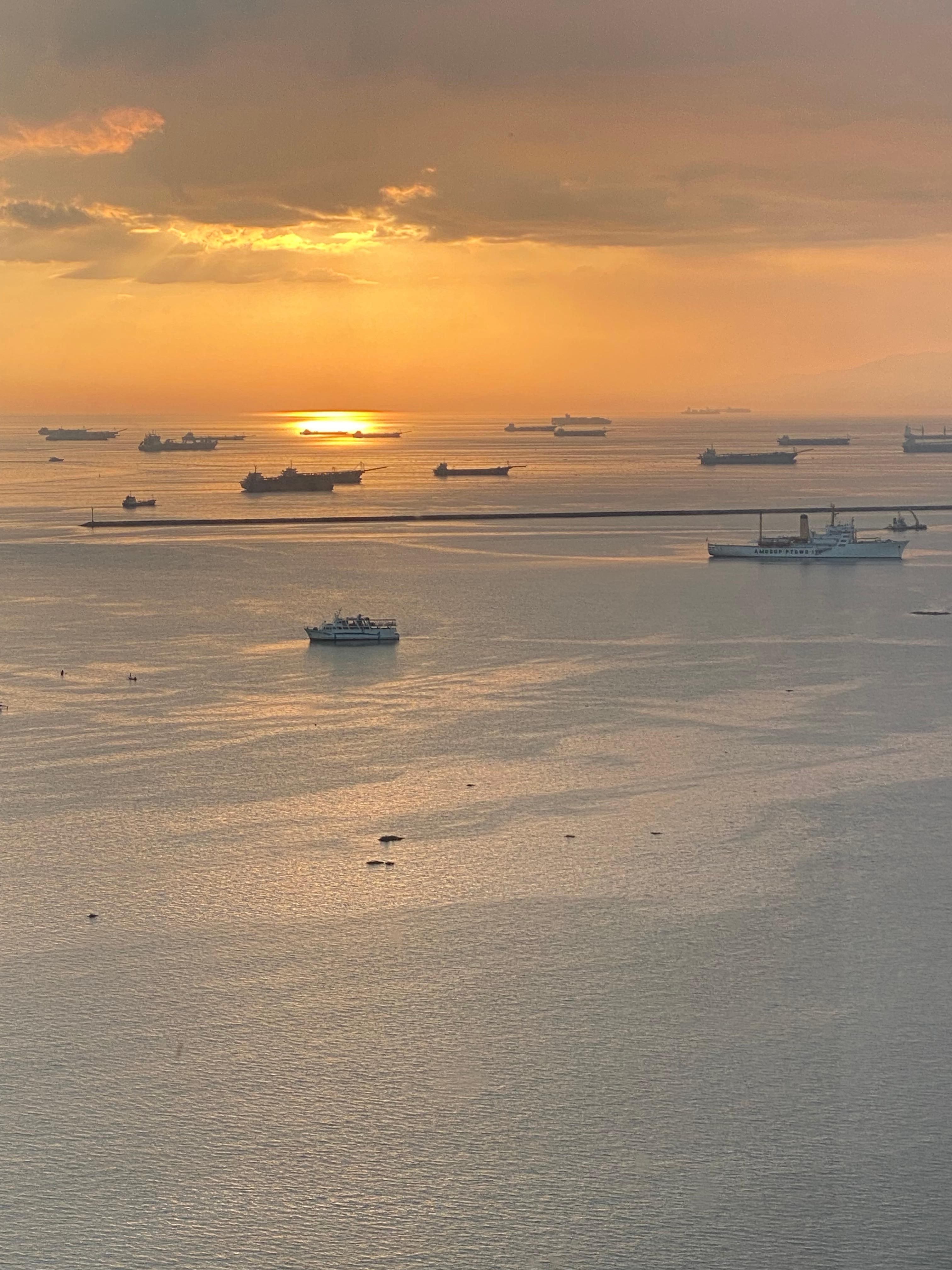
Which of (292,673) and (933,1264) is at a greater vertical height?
(292,673)

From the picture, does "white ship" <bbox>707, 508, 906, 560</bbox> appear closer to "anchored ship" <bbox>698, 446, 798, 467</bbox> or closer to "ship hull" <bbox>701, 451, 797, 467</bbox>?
"anchored ship" <bbox>698, 446, 798, 467</bbox>

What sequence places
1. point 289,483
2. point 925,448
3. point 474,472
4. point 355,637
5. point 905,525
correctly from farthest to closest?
point 925,448
point 474,472
point 289,483
point 905,525
point 355,637

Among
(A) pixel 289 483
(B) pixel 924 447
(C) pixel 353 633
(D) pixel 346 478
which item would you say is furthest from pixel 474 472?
(C) pixel 353 633

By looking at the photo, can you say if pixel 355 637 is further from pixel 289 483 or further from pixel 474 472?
pixel 474 472

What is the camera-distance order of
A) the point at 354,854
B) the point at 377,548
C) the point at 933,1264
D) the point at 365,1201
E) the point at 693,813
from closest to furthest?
the point at 933,1264, the point at 365,1201, the point at 354,854, the point at 693,813, the point at 377,548

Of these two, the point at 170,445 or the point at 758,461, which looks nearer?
the point at 758,461

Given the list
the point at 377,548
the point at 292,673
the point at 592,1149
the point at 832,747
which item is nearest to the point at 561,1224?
the point at 592,1149

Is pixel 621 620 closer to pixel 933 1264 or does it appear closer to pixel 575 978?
pixel 575 978
